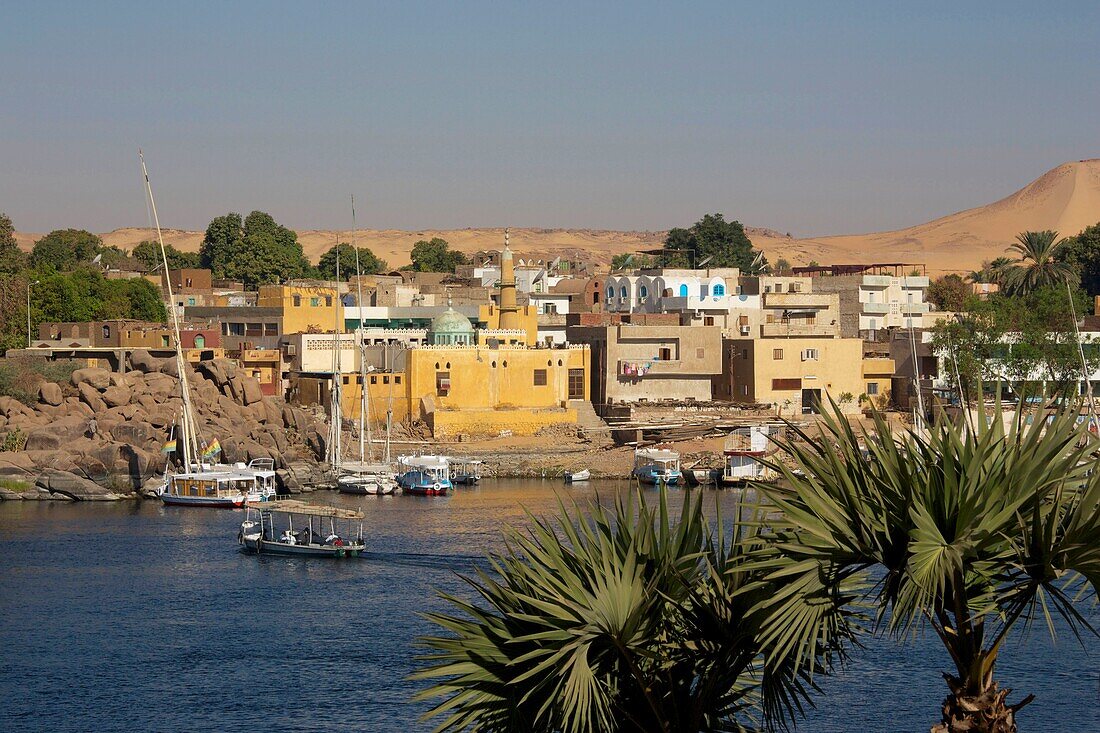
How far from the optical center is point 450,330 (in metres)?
52.4

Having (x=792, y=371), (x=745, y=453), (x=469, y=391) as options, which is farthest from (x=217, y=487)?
(x=792, y=371)

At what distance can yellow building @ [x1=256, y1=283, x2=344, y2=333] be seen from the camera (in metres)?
57.4

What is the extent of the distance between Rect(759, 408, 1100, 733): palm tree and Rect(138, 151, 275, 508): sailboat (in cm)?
3393

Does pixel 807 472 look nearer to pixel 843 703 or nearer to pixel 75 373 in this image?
pixel 843 703

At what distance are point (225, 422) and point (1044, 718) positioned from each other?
1244 inches

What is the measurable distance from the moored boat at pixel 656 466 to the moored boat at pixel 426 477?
547 centimetres

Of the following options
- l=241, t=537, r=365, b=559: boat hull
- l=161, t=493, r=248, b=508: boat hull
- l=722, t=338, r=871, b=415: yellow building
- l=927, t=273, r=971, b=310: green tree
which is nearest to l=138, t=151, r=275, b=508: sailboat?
l=161, t=493, r=248, b=508: boat hull

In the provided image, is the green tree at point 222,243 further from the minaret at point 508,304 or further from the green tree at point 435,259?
the minaret at point 508,304

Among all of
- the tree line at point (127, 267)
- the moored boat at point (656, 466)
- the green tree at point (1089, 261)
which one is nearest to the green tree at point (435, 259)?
the tree line at point (127, 267)

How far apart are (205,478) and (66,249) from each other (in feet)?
180

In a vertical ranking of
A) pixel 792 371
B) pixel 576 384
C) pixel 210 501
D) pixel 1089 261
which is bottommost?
pixel 210 501

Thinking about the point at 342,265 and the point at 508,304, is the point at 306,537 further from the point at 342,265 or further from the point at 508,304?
the point at 342,265

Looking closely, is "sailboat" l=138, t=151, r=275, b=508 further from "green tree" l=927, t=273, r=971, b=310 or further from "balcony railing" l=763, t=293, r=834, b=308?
"green tree" l=927, t=273, r=971, b=310

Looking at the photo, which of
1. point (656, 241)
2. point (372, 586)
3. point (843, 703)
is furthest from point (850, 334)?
point (656, 241)
